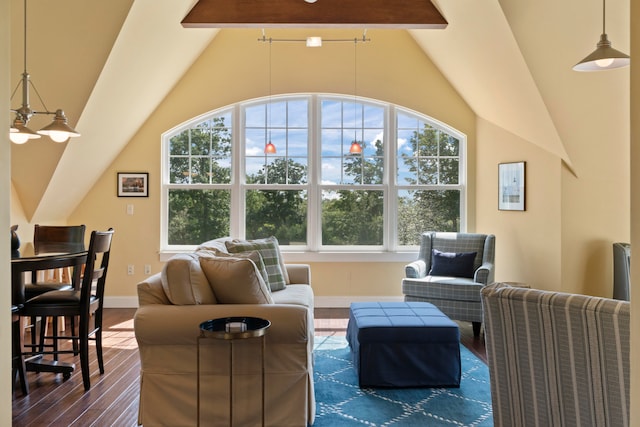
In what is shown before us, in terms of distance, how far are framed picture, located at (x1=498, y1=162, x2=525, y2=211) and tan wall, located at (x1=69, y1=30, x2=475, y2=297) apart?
0.68 m

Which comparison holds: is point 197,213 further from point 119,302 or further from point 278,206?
point 119,302

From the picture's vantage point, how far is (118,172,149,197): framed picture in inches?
224

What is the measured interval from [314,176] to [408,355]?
3.05m

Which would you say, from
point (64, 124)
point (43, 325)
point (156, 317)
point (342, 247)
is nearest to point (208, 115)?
point (342, 247)

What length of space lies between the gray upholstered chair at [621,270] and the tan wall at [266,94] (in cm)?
205

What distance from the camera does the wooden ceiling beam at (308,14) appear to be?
4.27 m

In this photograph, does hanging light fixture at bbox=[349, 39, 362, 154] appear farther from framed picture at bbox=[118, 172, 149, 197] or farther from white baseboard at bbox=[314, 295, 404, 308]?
framed picture at bbox=[118, 172, 149, 197]

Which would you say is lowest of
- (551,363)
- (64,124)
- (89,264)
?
(551,363)

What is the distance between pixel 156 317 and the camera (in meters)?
2.57

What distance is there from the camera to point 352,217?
19.5ft

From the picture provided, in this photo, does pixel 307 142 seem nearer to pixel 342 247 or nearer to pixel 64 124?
pixel 342 247

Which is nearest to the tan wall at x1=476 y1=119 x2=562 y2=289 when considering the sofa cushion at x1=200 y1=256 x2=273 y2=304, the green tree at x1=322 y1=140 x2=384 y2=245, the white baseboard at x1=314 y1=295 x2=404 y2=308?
the green tree at x1=322 y1=140 x2=384 y2=245

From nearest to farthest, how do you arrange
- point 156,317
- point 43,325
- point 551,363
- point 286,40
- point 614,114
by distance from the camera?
point 551,363, point 156,317, point 43,325, point 614,114, point 286,40

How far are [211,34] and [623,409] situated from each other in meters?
5.21
